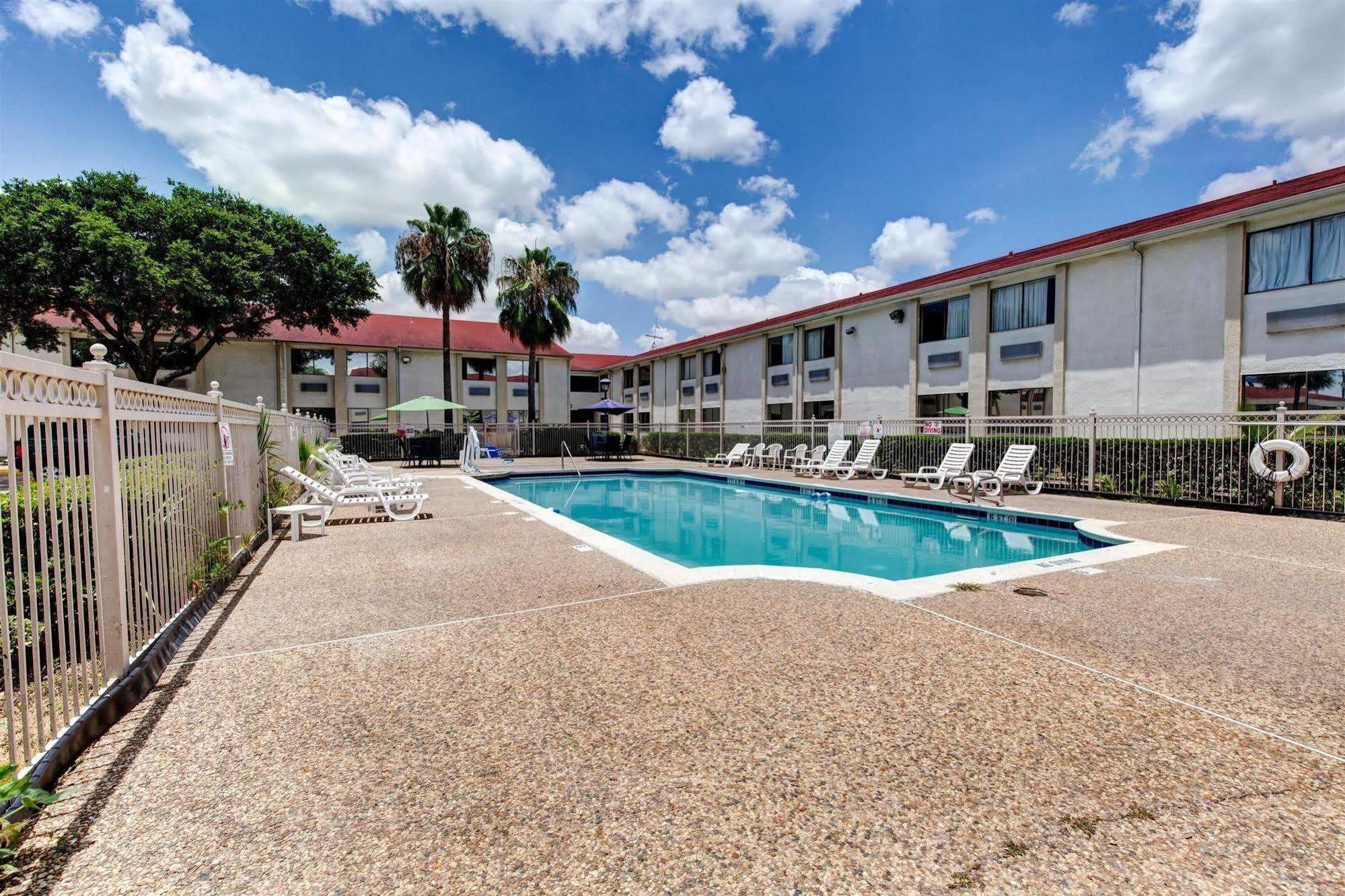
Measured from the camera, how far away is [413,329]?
116ft

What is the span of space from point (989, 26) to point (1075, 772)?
1260 centimetres

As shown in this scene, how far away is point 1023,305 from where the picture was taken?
1708 cm

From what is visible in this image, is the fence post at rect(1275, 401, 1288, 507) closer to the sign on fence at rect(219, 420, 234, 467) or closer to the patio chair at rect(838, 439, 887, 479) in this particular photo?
the patio chair at rect(838, 439, 887, 479)

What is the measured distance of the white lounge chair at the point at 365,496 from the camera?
8.35m

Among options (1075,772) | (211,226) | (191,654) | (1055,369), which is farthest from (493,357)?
(1075,772)

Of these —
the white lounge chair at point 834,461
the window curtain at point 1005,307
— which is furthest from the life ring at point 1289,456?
the window curtain at point 1005,307

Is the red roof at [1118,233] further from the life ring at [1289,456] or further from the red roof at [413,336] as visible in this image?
the red roof at [413,336]

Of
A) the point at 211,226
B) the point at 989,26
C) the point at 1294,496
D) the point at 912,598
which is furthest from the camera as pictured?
the point at 211,226

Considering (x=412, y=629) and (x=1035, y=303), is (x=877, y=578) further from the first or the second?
(x=1035, y=303)

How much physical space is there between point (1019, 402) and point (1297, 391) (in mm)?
5829

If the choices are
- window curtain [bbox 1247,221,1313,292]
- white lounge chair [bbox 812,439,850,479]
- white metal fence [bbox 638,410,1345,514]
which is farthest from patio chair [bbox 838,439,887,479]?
window curtain [bbox 1247,221,1313,292]

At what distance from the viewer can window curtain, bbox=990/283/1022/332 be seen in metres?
17.2

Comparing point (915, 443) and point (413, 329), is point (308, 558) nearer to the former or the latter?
point (915, 443)

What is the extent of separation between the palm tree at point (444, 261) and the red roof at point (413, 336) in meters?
6.03
